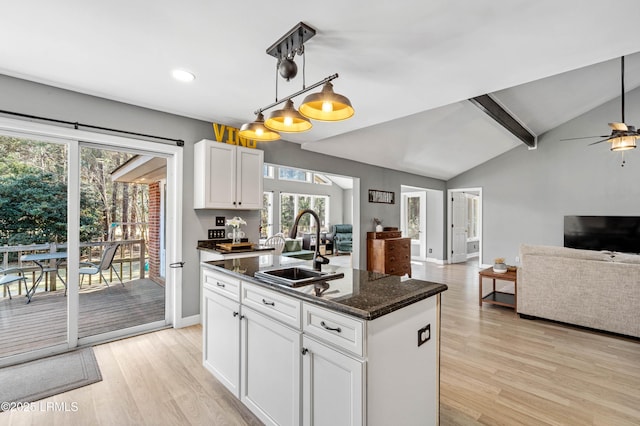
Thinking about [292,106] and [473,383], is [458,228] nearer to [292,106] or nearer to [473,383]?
[473,383]

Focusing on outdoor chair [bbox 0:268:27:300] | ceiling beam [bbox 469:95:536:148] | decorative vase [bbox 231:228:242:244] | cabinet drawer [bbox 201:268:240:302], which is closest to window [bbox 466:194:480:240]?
ceiling beam [bbox 469:95:536:148]

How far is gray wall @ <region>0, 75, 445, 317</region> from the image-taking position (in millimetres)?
2605

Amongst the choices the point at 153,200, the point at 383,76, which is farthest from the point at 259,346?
the point at 153,200

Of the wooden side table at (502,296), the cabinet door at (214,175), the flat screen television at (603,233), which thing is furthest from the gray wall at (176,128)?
the flat screen television at (603,233)

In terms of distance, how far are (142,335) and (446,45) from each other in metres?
3.95

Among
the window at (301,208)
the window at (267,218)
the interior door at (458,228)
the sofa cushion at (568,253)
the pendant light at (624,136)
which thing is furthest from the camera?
the window at (301,208)

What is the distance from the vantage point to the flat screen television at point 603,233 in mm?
5664

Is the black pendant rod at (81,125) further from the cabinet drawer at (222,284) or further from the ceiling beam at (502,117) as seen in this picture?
the ceiling beam at (502,117)

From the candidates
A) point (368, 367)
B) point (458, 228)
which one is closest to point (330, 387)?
point (368, 367)

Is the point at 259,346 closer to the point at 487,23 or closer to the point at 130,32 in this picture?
the point at 130,32

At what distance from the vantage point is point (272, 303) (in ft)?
5.61

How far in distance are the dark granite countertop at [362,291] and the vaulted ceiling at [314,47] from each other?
1601 millimetres

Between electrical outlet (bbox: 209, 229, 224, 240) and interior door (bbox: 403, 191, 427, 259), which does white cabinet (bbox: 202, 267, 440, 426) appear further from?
interior door (bbox: 403, 191, 427, 259)

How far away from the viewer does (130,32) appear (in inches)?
76.8
